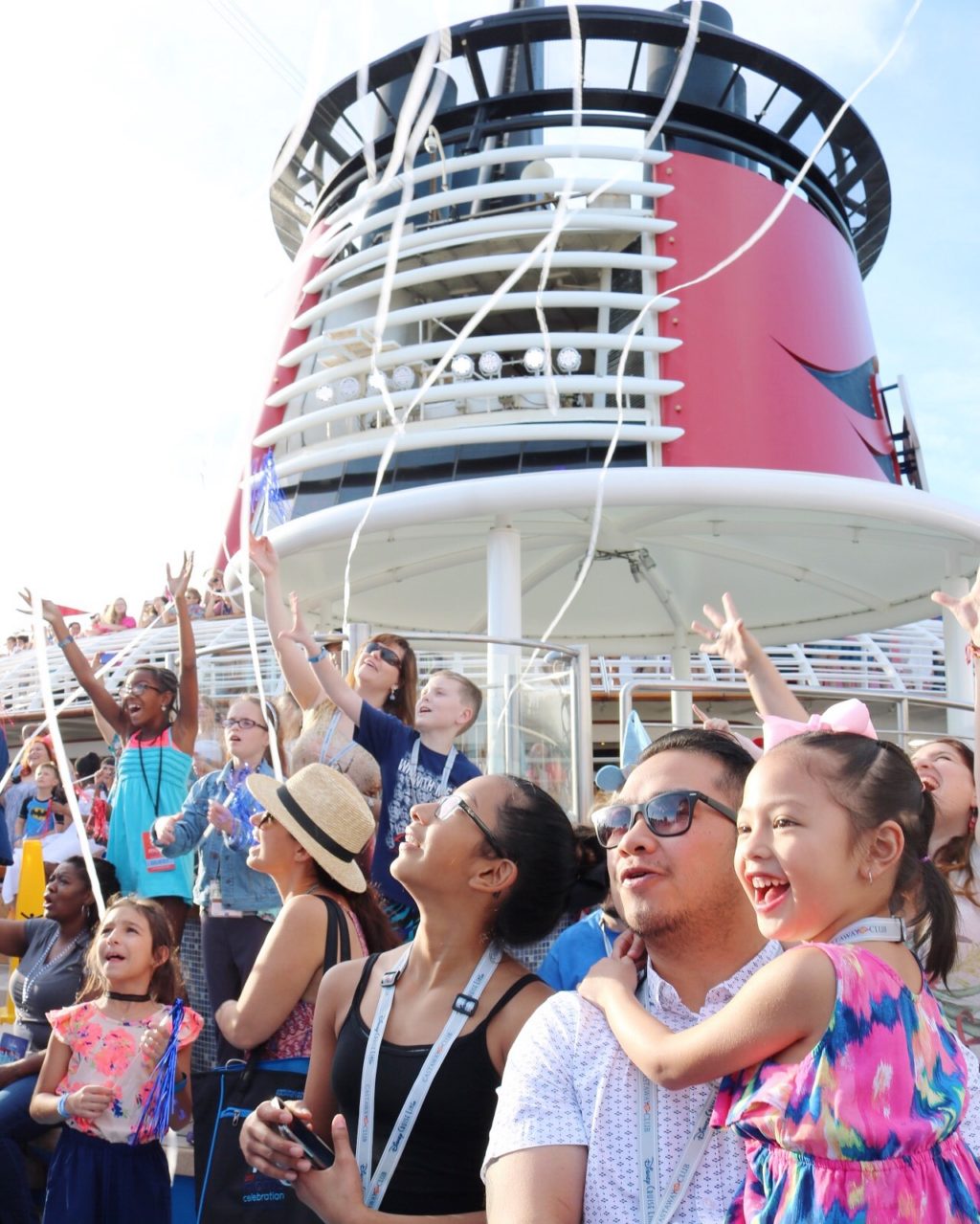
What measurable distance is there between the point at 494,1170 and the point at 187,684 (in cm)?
344

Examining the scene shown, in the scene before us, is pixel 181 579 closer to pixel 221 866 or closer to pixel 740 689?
pixel 221 866

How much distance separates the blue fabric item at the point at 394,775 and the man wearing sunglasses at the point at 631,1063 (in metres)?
1.80

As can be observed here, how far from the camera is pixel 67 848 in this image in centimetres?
751

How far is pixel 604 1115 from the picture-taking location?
1.75 m

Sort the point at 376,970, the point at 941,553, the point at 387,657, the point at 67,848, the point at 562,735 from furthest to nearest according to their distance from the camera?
the point at 941,553 → the point at 67,848 → the point at 562,735 → the point at 387,657 → the point at 376,970

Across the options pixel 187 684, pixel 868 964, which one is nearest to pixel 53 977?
pixel 187 684

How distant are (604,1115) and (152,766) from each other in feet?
11.5

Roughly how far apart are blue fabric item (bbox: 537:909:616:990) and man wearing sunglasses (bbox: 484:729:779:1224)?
80 centimetres

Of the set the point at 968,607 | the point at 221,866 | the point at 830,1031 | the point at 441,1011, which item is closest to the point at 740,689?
the point at 221,866

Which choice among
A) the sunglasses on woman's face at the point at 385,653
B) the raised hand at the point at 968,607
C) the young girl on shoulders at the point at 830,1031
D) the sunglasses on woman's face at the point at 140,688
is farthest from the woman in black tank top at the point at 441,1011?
the sunglasses on woman's face at the point at 140,688

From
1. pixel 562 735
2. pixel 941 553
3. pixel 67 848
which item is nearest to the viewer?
pixel 562 735

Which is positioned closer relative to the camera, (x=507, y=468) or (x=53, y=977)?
(x=53, y=977)

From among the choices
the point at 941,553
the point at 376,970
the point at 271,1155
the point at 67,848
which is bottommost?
the point at 271,1155

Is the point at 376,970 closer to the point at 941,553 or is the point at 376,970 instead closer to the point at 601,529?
the point at 601,529
